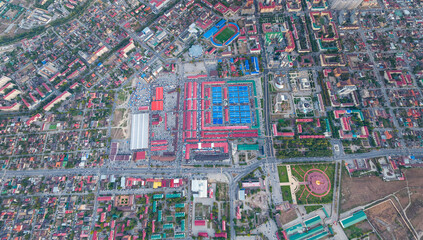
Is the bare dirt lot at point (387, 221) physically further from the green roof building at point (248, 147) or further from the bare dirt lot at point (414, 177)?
the green roof building at point (248, 147)

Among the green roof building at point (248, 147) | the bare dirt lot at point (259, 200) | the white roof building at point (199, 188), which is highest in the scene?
the green roof building at point (248, 147)

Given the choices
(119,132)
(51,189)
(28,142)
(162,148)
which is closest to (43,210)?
(51,189)

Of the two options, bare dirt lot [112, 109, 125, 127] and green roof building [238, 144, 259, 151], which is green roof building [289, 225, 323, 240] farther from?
bare dirt lot [112, 109, 125, 127]

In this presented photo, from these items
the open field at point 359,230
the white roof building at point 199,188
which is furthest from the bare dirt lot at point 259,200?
the open field at point 359,230

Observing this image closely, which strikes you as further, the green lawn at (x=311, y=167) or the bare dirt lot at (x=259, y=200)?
the bare dirt lot at (x=259, y=200)

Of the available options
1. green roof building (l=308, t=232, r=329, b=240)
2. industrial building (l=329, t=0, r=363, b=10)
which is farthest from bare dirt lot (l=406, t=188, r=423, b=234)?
industrial building (l=329, t=0, r=363, b=10)

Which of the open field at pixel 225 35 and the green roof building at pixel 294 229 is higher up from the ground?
the open field at pixel 225 35

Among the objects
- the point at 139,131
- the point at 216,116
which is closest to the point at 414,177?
the point at 216,116

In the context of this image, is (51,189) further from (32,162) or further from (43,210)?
(32,162)
